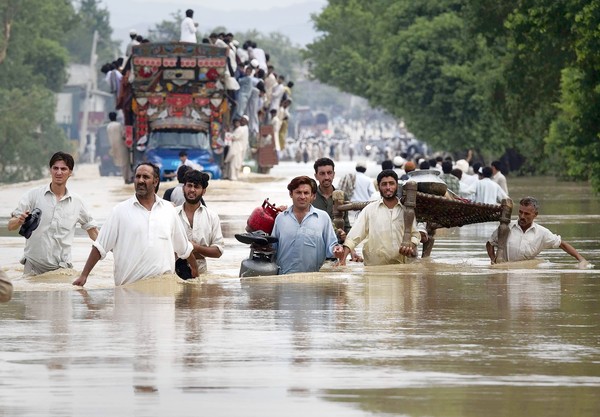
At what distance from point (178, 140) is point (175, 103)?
1299 mm

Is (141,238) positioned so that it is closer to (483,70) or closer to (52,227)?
(52,227)

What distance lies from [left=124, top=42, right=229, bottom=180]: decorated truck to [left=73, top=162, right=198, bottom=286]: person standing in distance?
35639mm

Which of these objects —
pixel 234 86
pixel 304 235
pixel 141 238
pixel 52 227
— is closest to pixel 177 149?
pixel 234 86

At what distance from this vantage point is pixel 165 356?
11.4 meters

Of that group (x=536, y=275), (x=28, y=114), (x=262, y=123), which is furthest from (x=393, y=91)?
(x=536, y=275)

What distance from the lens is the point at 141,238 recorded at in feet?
48.9

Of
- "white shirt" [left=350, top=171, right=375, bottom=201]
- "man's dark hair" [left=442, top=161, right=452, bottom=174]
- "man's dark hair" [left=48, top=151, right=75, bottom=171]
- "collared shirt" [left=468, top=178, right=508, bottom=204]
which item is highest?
"man's dark hair" [left=48, top=151, right=75, bottom=171]

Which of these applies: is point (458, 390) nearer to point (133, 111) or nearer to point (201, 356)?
point (201, 356)

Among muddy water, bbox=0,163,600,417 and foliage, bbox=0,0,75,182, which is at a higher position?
foliage, bbox=0,0,75,182

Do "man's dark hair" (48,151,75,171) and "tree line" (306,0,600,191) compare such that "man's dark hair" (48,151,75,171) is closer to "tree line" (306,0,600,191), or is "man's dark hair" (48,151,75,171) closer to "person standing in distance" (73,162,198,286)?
"person standing in distance" (73,162,198,286)

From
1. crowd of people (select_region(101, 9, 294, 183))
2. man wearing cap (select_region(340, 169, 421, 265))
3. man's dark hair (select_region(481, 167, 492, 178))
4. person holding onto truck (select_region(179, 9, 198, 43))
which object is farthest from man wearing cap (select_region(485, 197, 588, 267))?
person holding onto truck (select_region(179, 9, 198, 43))

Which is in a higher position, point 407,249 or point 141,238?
point 141,238

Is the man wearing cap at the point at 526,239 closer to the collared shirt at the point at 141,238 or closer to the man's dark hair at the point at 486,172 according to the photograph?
the collared shirt at the point at 141,238

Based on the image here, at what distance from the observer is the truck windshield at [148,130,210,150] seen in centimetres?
5200
